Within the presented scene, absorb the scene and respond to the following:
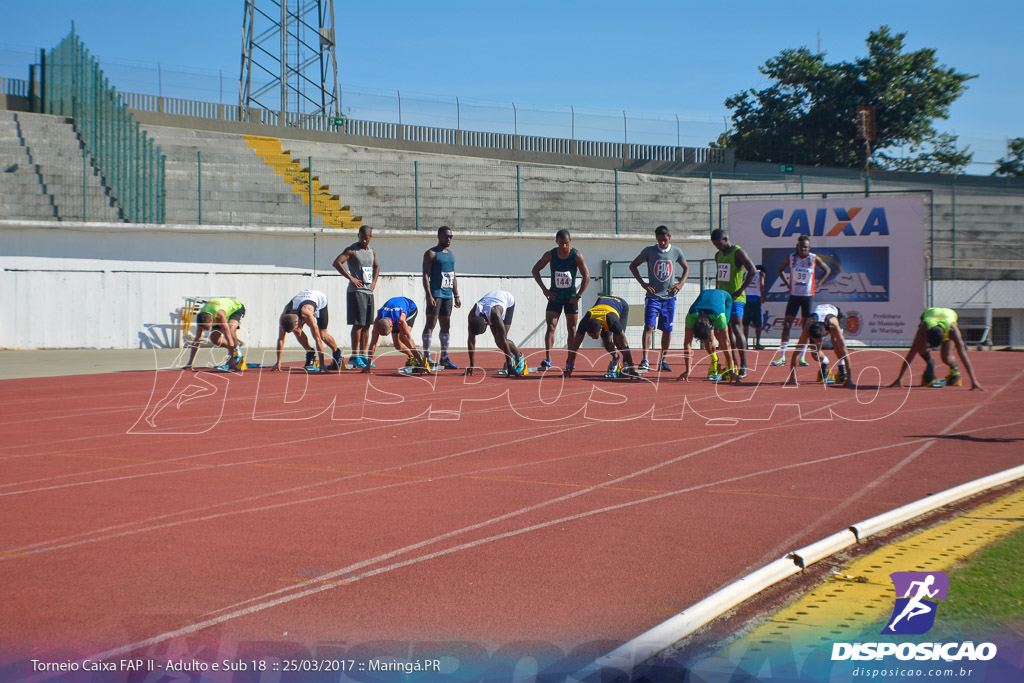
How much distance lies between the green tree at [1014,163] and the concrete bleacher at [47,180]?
116 feet

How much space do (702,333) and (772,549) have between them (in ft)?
26.8

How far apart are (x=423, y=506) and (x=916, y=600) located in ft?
9.36

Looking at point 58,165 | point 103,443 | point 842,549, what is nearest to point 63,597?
point 842,549

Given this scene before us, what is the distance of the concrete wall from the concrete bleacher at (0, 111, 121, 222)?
157cm

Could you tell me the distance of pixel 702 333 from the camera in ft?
41.5

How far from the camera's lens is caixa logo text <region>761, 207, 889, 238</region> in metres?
19.8

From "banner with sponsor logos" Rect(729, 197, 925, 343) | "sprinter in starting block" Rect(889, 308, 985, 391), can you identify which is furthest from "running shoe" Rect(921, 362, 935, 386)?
"banner with sponsor logos" Rect(729, 197, 925, 343)

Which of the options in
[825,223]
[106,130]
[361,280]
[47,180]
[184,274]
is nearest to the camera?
[361,280]

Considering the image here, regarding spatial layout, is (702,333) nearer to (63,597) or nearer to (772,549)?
(772,549)

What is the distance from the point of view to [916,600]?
12.3 feet

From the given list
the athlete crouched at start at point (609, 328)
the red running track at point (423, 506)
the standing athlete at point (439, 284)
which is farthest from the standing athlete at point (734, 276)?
the standing athlete at point (439, 284)

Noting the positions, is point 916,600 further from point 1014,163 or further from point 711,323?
point 1014,163

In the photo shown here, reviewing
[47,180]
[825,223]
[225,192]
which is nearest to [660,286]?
[825,223]

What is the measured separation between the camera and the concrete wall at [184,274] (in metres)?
20.9
